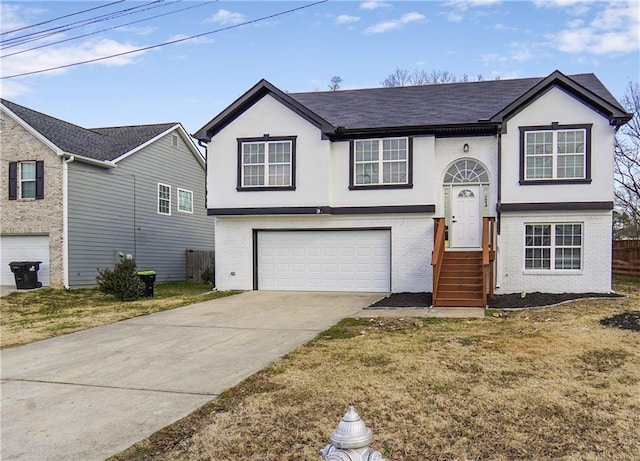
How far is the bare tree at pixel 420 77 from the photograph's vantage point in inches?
1574

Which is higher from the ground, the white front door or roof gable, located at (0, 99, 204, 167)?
roof gable, located at (0, 99, 204, 167)

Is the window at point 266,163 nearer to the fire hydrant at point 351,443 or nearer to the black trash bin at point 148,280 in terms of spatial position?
the black trash bin at point 148,280

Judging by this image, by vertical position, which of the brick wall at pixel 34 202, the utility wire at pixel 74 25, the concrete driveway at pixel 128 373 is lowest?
the concrete driveway at pixel 128 373

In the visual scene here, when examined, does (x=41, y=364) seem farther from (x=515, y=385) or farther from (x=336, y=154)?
(x=336, y=154)

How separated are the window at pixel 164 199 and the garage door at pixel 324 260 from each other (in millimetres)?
8145

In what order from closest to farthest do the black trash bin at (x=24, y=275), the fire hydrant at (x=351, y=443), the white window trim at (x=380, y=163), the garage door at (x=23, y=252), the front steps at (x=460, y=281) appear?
the fire hydrant at (x=351, y=443) < the front steps at (x=460, y=281) < the white window trim at (x=380, y=163) < the black trash bin at (x=24, y=275) < the garage door at (x=23, y=252)

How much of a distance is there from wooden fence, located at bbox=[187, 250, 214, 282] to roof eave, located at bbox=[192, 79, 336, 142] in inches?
338

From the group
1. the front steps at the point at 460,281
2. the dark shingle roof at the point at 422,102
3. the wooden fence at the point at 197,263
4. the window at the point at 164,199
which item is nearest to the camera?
the front steps at the point at 460,281

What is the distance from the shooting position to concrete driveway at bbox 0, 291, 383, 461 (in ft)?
15.8

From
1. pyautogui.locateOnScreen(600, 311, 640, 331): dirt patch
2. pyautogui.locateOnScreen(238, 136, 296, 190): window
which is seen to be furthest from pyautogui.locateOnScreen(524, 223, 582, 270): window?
pyautogui.locateOnScreen(238, 136, 296, 190): window

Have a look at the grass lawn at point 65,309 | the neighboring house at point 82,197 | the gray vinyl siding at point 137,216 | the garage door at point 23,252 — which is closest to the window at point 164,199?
the neighboring house at point 82,197

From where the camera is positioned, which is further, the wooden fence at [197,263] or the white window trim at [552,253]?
the wooden fence at [197,263]

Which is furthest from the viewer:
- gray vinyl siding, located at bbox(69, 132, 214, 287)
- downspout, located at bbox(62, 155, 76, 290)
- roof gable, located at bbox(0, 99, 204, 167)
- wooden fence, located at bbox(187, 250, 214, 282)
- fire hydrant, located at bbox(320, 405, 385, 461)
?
wooden fence, located at bbox(187, 250, 214, 282)

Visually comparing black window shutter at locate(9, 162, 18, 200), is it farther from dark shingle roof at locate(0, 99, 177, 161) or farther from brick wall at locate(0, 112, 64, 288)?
dark shingle roof at locate(0, 99, 177, 161)
